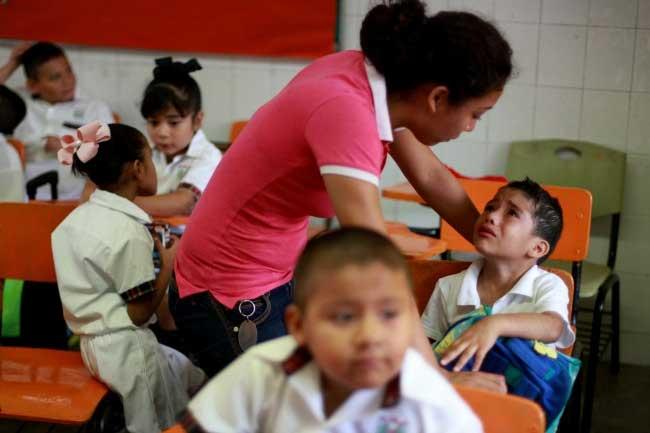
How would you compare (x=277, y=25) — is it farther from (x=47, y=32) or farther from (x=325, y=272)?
(x=325, y=272)

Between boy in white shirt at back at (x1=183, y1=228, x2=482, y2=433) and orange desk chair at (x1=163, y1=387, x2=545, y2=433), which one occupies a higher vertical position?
boy in white shirt at back at (x1=183, y1=228, x2=482, y2=433)

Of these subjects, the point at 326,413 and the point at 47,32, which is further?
the point at 47,32

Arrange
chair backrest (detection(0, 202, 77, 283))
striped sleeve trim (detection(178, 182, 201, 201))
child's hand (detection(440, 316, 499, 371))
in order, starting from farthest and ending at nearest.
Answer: striped sleeve trim (detection(178, 182, 201, 201)) < chair backrest (detection(0, 202, 77, 283)) < child's hand (detection(440, 316, 499, 371))

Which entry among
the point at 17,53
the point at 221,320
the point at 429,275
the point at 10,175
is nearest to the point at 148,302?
the point at 221,320

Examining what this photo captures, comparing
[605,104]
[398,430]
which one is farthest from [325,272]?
[605,104]

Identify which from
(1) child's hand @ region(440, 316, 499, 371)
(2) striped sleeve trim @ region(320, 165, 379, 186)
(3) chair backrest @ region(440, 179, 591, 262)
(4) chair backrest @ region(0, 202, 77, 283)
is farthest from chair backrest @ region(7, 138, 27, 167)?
(2) striped sleeve trim @ region(320, 165, 379, 186)

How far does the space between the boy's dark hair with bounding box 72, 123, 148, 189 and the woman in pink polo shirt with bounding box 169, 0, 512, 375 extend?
2.18 feet

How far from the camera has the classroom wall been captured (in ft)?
12.3

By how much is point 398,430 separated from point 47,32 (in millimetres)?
3658

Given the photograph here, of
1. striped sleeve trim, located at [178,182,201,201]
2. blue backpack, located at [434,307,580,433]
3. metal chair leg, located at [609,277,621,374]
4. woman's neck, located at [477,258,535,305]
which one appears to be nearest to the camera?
blue backpack, located at [434,307,580,433]

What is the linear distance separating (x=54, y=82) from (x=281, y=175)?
114 inches

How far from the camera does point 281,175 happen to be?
153 centimetres

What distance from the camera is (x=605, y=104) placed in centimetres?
383

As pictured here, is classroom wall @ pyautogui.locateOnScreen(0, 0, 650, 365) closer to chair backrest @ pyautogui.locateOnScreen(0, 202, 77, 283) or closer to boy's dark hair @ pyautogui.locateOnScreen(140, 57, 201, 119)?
boy's dark hair @ pyautogui.locateOnScreen(140, 57, 201, 119)
